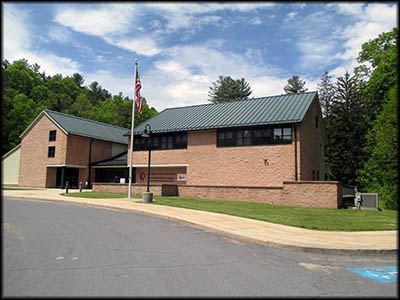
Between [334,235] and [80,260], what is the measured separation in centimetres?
826

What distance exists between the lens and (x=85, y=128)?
4344cm

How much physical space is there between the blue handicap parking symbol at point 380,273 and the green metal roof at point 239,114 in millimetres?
19593

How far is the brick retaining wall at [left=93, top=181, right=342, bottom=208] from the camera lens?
2097 centimetres

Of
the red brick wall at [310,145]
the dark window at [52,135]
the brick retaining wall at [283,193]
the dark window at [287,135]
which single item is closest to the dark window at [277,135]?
the dark window at [287,135]

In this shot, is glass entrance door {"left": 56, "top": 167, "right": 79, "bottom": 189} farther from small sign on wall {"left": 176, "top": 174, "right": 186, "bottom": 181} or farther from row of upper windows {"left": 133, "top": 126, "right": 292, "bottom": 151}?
small sign on wall {"left": 176, "top": 174, "right": 186, "bottom": 181}

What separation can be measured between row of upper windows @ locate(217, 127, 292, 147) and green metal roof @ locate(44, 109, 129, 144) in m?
19.2

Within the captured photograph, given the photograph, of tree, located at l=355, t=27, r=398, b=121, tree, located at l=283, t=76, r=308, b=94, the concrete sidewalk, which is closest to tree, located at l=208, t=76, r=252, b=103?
tree, located at l=283, t=76, r=308, b=94

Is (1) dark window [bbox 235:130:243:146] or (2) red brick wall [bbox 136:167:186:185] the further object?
(2) red brick wall [bbox 136:167:186:185]

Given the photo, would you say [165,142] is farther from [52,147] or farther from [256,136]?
[52,147]

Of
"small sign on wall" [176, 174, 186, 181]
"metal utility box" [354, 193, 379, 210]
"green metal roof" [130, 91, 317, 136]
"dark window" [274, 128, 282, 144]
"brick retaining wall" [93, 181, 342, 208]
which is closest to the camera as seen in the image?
"brick retaining wall" [93, 181, 342, 208]

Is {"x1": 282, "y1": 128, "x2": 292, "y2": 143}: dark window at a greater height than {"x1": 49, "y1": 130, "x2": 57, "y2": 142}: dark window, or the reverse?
{"x1": 49, "y1": 130, "x2": 57, "y2": 142}: dark window

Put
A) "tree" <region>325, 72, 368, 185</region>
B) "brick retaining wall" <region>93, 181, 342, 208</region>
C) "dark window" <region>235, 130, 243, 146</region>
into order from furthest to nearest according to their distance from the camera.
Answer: "tree" <region>325, 72, 368, 185</region>, "dark window" <region>235, 130, 243, 146</region>, "brick retaining wall" <region>93, 181, 342, 208</region>

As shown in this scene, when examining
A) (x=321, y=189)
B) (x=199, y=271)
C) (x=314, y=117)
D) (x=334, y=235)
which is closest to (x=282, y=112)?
(x=314, y=117)

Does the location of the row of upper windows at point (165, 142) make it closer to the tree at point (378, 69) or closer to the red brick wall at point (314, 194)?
the red brick wall at point (314, 194)
